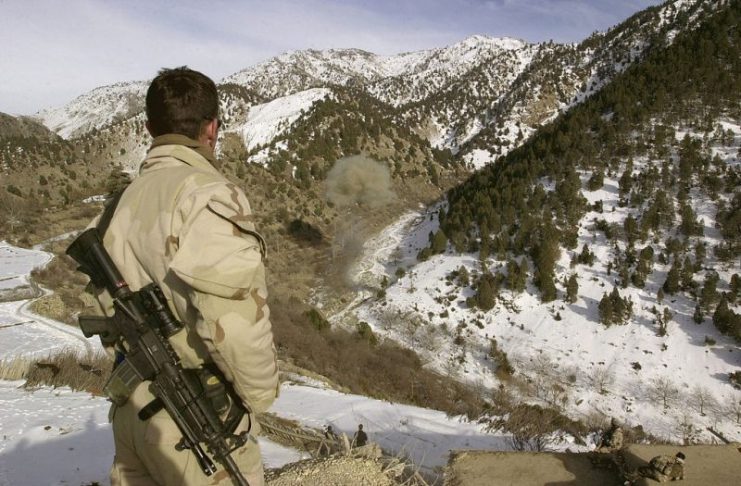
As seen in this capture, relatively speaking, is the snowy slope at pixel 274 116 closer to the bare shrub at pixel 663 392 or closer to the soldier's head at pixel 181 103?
the bare shrub at pixel 663 392

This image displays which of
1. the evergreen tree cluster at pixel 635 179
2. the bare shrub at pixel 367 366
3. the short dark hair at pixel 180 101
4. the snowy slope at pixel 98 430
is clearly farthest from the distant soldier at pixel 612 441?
the evergreen tree cluster at pixel 635 179

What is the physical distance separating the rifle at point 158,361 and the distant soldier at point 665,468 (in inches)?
143

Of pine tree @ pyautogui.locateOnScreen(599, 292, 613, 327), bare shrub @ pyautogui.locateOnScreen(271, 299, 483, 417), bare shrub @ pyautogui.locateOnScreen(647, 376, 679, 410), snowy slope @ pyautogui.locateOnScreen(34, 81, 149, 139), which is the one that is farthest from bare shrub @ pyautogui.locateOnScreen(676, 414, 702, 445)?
snowy slope @ pyautogui.locateOnScreen(34, 81, 149, 139)

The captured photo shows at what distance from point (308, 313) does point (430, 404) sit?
9942 mm

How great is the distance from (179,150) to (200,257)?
1.99 ft

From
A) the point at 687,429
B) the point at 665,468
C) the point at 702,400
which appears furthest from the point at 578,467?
the point at 702,400

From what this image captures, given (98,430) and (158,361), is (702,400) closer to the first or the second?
(98,430)

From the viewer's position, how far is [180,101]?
6.49 ft

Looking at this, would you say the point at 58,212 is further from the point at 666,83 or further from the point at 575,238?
the point at 666,83

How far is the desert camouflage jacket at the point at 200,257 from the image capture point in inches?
66.2

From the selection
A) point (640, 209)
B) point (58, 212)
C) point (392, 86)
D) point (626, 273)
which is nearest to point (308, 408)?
point (626, 273)

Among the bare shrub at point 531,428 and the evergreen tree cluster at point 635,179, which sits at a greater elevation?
the evergreen tree cluster at point 635,179

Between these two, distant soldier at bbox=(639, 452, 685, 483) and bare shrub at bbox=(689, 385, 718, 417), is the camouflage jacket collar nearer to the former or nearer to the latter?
distant soldier at bbox=(639, 452, 685, 483)

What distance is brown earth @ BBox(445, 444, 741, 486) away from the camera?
12.8 feet
